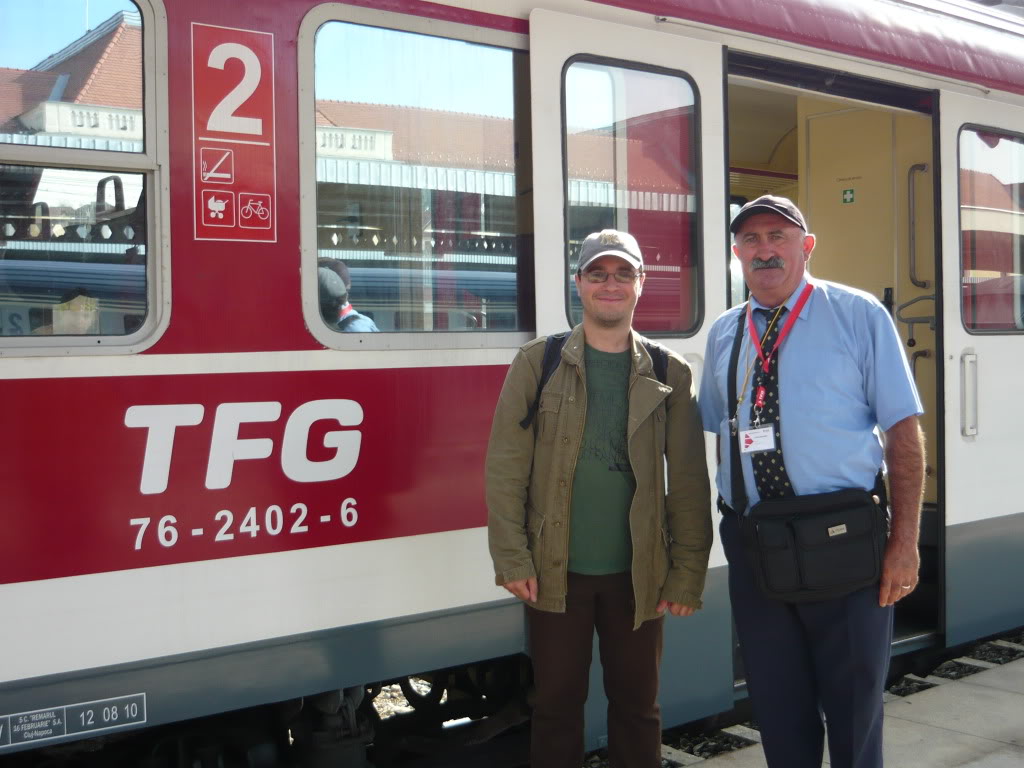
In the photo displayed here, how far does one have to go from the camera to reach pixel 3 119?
2564mm

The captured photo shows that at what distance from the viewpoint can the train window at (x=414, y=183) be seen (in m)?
3.04

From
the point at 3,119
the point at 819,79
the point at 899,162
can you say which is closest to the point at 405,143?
the point at 3,119

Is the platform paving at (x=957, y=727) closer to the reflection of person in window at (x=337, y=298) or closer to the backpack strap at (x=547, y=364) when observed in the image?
the backpack strap at (x=547, y=364)

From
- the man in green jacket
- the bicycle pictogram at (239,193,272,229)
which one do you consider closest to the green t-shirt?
the man in green jacket

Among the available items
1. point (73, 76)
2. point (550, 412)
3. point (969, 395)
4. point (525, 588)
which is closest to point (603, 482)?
point (550, 412)

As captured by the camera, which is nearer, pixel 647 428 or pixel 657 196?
pixel 647 428

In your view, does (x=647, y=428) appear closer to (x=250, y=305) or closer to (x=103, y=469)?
(x=250, y=305)

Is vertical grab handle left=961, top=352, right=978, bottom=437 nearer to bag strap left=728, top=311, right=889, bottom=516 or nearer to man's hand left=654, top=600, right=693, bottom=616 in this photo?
bag strap left=728, top=311, right=889, bottom=516

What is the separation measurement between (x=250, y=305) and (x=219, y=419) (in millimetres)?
315

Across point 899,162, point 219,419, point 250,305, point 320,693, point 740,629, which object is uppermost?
point 899,162

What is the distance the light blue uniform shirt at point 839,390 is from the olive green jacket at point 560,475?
310mm

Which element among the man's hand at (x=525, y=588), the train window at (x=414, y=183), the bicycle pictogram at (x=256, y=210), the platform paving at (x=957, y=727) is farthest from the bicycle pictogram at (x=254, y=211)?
the platform paving at (x=957, y=727)

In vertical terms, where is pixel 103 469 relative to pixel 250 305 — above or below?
below

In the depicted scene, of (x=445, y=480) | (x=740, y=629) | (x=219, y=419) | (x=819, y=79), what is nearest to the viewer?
(x=219, y=419)
